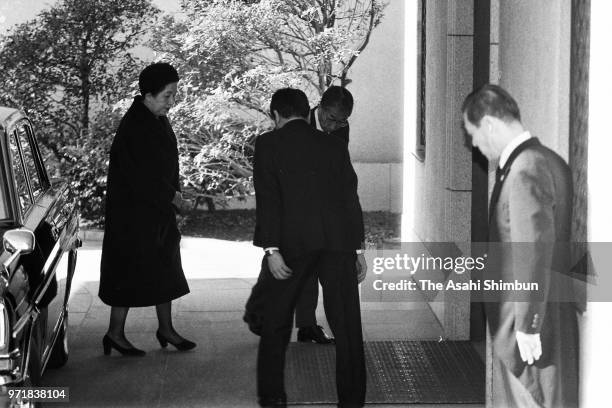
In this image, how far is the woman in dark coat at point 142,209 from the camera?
23.6ft

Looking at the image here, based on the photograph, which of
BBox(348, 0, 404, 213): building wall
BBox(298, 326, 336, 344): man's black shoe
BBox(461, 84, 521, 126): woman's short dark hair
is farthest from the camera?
BBox(348, 0, 404, 213): building wall

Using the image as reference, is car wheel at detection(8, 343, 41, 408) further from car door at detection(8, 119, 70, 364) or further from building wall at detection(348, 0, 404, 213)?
building wall at detection(348, 0, 404, 213)

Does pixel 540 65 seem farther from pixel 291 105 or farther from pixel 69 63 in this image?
pixel 69 63

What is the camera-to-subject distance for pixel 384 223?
550 inches

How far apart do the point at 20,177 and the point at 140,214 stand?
45.2 inches

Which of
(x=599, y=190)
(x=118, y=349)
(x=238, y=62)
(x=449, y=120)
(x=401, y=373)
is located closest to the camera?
(x=599, y=190)

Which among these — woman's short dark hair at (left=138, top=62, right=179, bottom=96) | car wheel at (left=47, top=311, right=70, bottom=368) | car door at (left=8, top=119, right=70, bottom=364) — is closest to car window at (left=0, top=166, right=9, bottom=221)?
car door at (left=8, top=119, right=70, bottom=364)

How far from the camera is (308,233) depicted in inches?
228

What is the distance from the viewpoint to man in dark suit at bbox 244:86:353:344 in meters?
7.25

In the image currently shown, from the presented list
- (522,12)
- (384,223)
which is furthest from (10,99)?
(522,12)

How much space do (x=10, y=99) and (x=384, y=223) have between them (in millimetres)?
4618

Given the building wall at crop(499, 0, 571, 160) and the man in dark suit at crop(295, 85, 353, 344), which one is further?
the man in dark suit at crop(295, 85, 353, 344)

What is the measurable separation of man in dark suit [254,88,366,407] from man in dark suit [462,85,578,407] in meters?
1.35

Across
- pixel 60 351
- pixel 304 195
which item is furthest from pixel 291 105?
pixel 60 351
